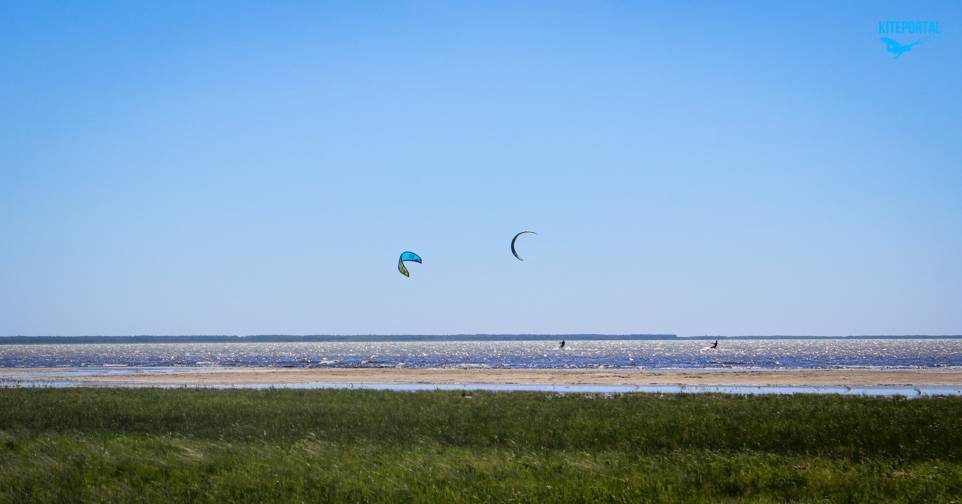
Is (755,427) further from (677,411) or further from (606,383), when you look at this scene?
(606,383)

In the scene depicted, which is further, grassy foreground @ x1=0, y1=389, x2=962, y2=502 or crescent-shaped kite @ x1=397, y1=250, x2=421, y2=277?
crescent-shaped kite @ x1=397, y1=250, x2=421, y2=277

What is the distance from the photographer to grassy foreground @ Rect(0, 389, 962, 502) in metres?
15.1

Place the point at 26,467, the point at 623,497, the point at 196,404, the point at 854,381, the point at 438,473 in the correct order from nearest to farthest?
the point at 623,497 → the point at 438,473 → the point at 26,467 → the point at 196,404 → the point at 854,381

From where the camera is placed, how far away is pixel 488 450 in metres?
19.9

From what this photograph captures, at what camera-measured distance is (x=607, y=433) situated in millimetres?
23172

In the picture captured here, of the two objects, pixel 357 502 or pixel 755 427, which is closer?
pixel 357 502

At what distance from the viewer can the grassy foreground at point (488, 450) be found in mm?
15117

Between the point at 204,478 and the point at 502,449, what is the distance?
22.9 feet

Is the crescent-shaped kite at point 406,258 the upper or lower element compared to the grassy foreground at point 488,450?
upper

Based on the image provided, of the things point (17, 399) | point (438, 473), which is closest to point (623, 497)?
→ point (438, 473)

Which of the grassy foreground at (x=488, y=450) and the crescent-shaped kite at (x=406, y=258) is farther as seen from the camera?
A: the crescent-shaped kite at (x=406, y=258)

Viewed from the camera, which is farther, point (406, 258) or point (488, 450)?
point (406, 258)

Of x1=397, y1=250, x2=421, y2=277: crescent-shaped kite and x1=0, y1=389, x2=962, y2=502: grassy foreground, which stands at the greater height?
x1=397, y1=250, x2=421, y2=277: crescent-shaped kite

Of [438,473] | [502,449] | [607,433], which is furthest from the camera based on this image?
[607,433]
